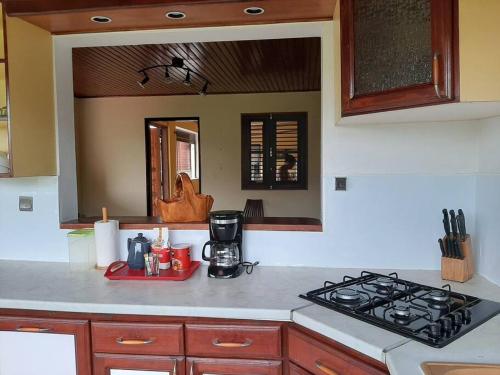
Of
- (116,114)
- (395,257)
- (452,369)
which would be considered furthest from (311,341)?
(116,114)

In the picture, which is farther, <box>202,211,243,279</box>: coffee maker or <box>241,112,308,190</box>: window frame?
<box>241,112,308,190</box>: window frame

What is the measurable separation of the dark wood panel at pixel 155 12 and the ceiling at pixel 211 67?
44.0 inches

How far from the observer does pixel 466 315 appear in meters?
1.26

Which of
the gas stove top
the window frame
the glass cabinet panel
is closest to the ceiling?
the window frame

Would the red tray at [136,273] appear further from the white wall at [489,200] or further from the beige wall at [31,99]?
the white wall at [489,200]

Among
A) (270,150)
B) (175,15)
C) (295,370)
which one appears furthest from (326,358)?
(270,150)

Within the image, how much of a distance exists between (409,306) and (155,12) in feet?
5.38

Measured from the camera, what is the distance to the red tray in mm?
1709

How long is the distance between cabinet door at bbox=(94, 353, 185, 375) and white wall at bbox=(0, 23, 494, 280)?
687mm

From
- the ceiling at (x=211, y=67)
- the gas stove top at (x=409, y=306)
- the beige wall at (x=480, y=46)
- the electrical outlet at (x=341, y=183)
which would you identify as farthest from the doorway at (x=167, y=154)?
the beige wall at (x=480, y=46)

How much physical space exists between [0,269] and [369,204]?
6.21 ft

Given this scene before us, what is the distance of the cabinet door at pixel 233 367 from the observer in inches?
53.7

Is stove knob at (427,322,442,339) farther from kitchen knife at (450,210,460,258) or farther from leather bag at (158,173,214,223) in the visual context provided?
leather bag at (158,173,214,223)

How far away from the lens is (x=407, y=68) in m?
1.26
